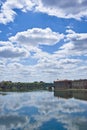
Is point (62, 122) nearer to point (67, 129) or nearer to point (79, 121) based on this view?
point (79, 121)

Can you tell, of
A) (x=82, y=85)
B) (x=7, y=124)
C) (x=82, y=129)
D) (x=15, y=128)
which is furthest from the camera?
(x=82, y=85)

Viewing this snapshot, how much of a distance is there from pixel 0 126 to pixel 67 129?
8076mm

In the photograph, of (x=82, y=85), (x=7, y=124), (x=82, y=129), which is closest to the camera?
(x=82, y=129)

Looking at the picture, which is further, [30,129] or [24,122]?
[24,122]

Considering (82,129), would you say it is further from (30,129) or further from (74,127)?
(30,129)

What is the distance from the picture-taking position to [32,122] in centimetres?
A: 3450

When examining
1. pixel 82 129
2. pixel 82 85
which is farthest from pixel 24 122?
pixel 82 85

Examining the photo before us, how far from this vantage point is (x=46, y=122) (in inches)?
1345

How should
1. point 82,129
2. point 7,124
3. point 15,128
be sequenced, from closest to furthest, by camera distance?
point 82,129, point 15,128, point 7,124

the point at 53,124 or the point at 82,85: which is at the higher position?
the point at 82,85

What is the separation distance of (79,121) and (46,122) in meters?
4.00

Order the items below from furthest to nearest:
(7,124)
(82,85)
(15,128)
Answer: (82,85) < (7,124) < (15,128)

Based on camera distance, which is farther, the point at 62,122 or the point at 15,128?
the point at 62,122

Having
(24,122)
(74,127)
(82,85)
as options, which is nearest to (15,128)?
(24,122)
